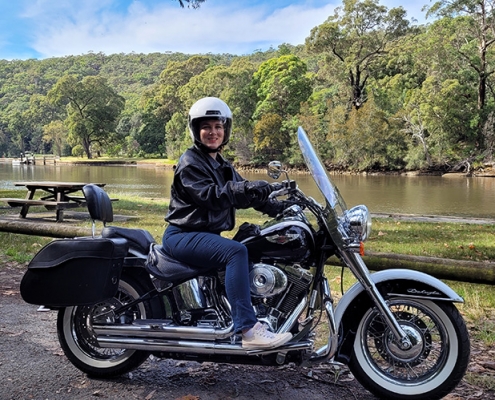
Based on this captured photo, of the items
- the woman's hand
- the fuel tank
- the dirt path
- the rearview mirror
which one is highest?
the rearview mirror

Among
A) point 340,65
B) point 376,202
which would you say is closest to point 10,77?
point 340,65

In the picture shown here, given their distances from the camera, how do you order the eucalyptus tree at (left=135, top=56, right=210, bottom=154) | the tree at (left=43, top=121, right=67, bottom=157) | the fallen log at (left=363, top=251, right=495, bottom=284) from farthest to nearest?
the tree at (left=43, top=121, right=67, bottom=157) → the eucalyptus tree at (left=135, top=56, right=210, bottom=154) → the fallen log at (left=363, top=251, right=495, bottom=284)

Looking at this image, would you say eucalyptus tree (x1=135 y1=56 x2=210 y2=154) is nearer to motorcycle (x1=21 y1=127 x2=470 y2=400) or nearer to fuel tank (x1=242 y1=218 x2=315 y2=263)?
motorcycle (x1=21 y1=127 x2=470 y2=400)

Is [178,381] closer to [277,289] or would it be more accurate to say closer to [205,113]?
[277,289]

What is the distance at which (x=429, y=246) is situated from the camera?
731 cm

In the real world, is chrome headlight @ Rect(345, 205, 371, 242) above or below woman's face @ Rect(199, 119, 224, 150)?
below

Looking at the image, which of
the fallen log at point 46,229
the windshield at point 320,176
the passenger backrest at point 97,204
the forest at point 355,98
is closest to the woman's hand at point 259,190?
the windshield at point 320,176

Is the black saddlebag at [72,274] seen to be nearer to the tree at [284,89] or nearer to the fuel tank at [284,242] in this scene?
the fuel tank at [284,242]

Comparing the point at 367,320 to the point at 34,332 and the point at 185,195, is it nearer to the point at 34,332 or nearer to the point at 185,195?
the point at 185,195

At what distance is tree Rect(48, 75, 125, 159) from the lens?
7656cm

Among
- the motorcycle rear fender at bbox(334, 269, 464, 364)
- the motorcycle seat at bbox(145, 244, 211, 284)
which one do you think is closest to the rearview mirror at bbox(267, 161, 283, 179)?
the motorcycle seat at bbox(145, 244, 211, 284)

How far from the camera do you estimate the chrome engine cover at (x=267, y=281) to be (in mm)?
2832

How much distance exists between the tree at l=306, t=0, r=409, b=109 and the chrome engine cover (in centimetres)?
4780

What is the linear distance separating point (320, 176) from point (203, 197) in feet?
2.50
